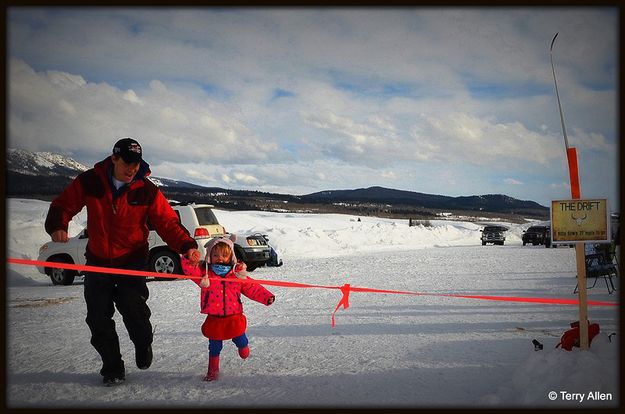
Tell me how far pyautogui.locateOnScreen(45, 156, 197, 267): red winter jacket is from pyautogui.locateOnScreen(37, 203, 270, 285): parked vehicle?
6237 mm

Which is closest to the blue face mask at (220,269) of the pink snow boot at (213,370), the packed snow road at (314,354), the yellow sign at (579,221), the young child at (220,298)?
the young child at (220,298)

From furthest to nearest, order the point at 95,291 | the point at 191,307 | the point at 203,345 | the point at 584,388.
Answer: the point at 191,307 → the point at 203,345 → the point at 95,291 → the point at 584,388

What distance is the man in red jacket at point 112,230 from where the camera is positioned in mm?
3393

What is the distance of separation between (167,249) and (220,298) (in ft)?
22.9

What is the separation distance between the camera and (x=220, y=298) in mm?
3598

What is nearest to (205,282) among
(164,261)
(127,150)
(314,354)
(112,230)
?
(112,230)

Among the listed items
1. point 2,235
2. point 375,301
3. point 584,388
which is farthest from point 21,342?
point 584,388

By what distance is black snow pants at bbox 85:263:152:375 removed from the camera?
3.44 meters

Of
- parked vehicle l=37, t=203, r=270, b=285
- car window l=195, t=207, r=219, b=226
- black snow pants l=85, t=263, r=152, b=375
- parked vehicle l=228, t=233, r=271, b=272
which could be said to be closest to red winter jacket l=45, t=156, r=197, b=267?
black snow pants l=85, t=263, r=152, b=375

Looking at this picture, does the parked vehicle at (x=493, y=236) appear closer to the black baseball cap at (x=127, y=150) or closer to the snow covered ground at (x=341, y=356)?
the snow covered ground at (x=341, y=356)

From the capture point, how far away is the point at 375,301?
696cm

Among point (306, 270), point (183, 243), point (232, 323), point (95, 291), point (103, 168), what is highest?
point (103, 168)

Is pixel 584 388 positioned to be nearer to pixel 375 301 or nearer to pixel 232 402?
pixel 232 402

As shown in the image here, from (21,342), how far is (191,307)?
8.04 ft
